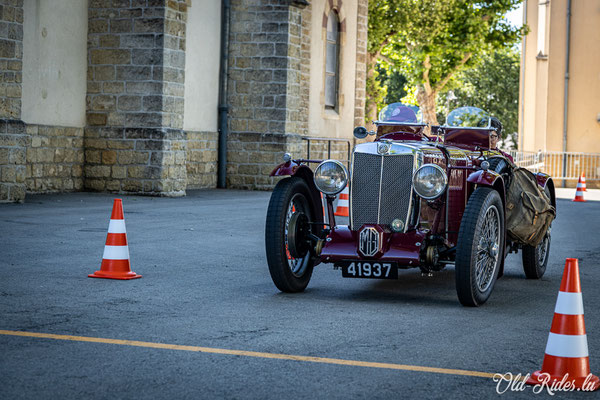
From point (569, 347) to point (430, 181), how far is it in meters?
2.80

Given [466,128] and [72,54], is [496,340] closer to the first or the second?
[466,128]

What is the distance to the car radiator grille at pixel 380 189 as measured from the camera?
26.5ft

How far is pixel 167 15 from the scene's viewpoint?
63.7 feet

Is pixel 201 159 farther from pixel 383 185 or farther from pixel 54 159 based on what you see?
pixel 383 185

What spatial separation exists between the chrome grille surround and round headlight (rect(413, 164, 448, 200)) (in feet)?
0.50

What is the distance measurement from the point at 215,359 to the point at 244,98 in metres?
18.5

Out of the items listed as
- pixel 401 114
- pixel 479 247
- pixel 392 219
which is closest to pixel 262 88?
pixel 401 114

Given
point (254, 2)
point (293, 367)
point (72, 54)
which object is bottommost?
point (293, 367)

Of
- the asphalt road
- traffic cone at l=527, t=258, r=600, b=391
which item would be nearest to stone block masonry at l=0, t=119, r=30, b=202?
the asphalt road

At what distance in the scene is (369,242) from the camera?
7.88 m

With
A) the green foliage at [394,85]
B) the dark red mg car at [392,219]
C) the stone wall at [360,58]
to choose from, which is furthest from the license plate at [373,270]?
the green foliage at [394,85]

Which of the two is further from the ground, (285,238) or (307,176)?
(307,176)

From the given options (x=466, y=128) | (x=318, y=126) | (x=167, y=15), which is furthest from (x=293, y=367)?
(x=318, y=126)

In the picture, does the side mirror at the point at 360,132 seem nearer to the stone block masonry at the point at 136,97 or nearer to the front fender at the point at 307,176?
the front fender at the point at 307,176
